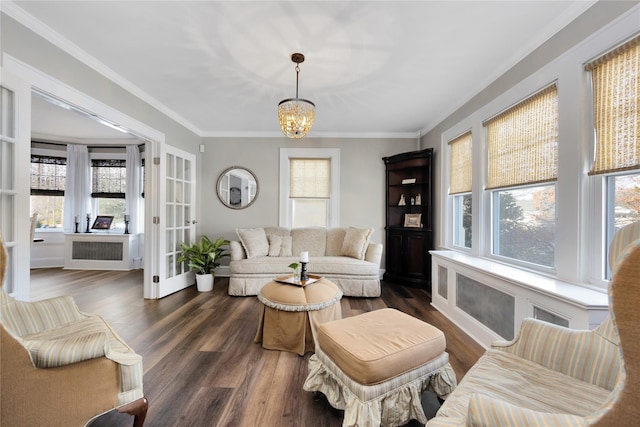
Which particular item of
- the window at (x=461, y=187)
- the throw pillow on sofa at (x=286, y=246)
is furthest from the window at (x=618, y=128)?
the throw pillow on sofa at (x=286, y=246)

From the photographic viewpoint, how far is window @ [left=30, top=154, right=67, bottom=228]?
17.2 feet

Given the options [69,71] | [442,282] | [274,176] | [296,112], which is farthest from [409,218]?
[69,71]

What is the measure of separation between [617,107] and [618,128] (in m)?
0.13

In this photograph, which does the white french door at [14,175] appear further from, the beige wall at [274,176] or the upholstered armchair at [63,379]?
the beige wall at [274,176]

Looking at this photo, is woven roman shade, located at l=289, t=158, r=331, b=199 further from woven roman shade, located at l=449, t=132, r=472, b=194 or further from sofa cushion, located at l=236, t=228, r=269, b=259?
woven roman shade, located at l=449, t=132, r=472, b=194

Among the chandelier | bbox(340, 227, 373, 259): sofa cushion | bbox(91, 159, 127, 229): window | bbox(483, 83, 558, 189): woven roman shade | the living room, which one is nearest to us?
the living room

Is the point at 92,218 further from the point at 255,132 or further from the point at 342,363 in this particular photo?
the point at 342,363

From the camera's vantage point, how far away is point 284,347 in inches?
87.1

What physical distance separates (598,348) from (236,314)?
2.95 m

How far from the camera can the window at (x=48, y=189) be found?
5.25 m

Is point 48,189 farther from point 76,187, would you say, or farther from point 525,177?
point 525,177

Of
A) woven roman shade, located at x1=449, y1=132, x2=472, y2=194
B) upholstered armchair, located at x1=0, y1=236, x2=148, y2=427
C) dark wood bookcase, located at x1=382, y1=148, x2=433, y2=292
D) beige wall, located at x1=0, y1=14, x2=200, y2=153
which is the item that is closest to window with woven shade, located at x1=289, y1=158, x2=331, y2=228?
dark wood bookcase, located at x1=382, y1=148, x2=433, y2=292

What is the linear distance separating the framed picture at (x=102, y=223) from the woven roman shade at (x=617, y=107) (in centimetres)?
736

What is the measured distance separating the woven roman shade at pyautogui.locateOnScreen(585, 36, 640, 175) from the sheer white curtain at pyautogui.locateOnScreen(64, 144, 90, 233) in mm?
7669
